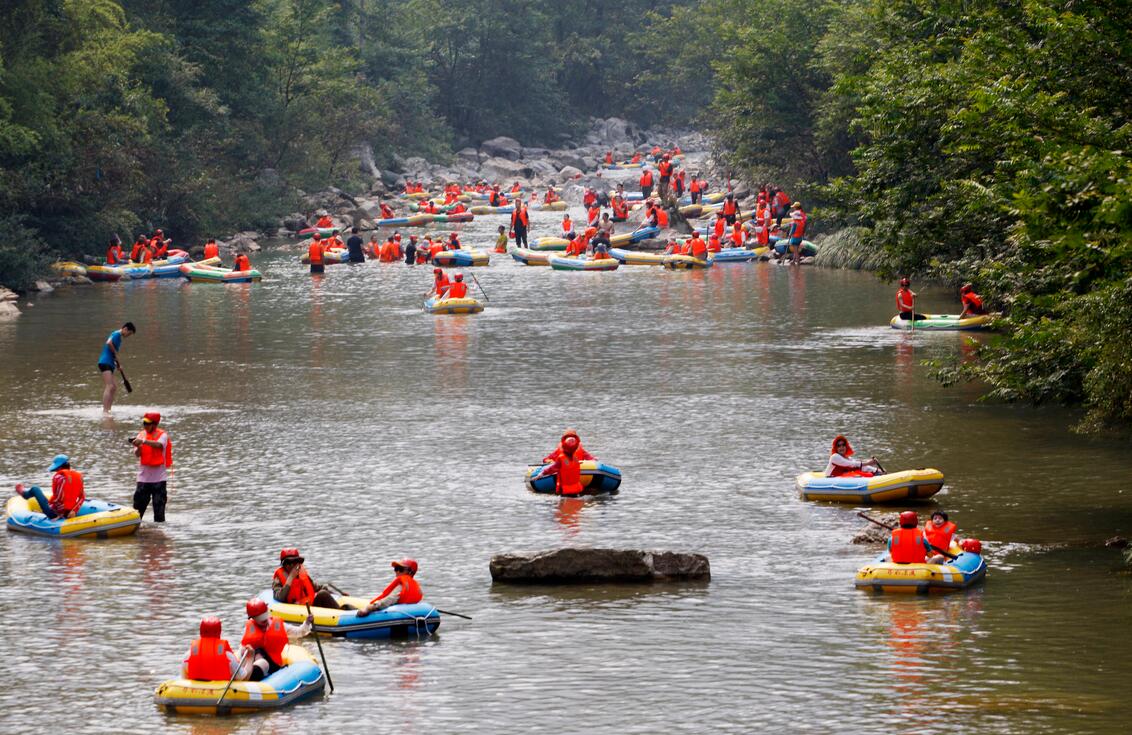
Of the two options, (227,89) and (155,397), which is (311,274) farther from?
(155,397)

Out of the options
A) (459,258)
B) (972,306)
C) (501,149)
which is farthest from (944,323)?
(501,149)

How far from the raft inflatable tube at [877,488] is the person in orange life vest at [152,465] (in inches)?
359

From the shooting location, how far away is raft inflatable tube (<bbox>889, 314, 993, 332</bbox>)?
39.4 m

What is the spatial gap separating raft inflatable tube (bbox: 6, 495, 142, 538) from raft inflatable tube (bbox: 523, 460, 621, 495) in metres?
5.87

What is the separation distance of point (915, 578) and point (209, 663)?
324 inches

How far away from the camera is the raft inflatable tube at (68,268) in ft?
182

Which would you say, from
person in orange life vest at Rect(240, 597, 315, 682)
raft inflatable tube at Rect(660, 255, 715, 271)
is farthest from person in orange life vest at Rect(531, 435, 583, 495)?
raft inflatable tube at Rect(660, 255, 715, 271)

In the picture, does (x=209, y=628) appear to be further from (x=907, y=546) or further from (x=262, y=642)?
(x=907, y=546)

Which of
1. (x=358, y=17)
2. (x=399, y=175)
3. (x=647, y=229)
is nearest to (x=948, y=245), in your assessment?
(x=647, y=229)

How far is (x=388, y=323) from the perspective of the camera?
43938 mm

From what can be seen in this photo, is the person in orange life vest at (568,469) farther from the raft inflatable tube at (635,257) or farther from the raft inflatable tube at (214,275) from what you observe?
the raft inflatable tube at (635,257)

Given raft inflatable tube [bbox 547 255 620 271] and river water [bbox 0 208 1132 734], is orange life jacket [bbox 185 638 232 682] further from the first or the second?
raft inflatable tube [bbox 547 255 620 271]

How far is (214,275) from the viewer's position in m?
55.9

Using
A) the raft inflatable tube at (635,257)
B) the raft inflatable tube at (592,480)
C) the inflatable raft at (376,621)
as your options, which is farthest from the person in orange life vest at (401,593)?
the raft inflatable tube at (635,257)
